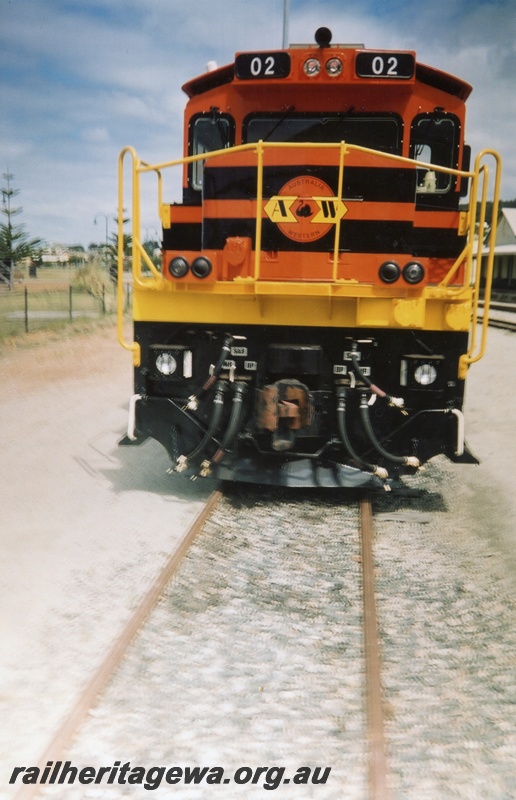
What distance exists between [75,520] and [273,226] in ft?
9.53

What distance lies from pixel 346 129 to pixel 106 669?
458 centimetres

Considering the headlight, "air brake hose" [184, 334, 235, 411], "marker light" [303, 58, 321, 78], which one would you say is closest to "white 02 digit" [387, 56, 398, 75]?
"marker light" [303, 58, 321, 78]

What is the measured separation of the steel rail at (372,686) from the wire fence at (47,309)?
14243 mm

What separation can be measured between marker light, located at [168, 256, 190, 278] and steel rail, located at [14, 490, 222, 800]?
1950mm

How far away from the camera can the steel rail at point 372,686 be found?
2.69 metres

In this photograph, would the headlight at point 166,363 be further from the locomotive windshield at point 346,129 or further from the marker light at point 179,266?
the locomotive windshield at point 346,129

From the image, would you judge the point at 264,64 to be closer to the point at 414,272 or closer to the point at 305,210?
the point at 305,210

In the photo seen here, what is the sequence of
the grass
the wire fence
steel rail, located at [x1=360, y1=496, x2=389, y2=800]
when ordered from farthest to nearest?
the wire fence → the grass → steel rail, located at [x1=360, y1=496, x2=389, y2=800]

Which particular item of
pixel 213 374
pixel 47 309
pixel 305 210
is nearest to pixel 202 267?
pixel 213 374

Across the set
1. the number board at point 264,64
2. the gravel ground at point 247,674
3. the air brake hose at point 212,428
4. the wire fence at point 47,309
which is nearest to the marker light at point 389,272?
the air brake hose at point 212,428

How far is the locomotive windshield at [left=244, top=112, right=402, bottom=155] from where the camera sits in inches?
229

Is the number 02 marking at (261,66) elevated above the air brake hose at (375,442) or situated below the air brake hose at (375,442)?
above

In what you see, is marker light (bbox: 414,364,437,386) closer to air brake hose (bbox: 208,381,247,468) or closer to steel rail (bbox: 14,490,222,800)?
air brake hose (bbox: 208,381,247,468)

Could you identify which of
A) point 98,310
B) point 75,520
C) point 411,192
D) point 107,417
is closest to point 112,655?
point 75,520
